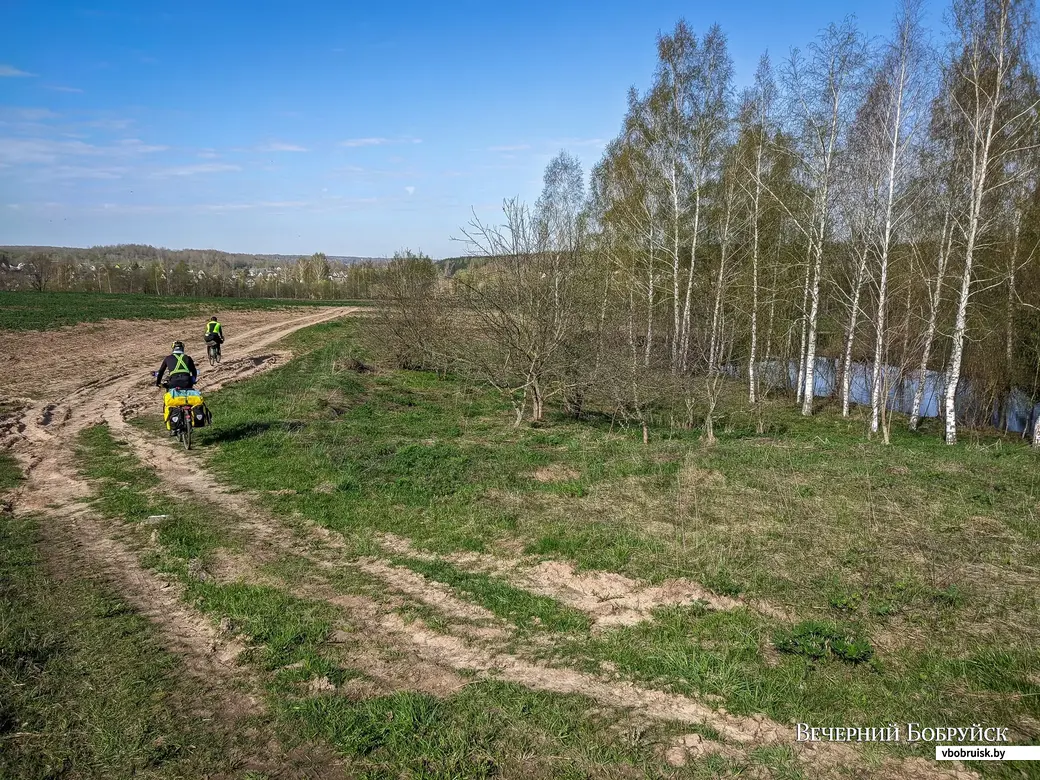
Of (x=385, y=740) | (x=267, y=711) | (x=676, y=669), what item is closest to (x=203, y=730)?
(x=267, y=711)

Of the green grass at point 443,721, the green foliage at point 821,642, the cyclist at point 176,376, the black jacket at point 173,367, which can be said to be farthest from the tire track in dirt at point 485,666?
the black jacket at point 173,367

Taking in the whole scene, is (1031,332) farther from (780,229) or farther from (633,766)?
(633,766)

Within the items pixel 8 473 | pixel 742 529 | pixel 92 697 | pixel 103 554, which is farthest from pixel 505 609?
pixel 8 473

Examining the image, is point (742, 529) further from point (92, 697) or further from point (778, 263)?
point (778, 263)

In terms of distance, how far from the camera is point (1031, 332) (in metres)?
20.3

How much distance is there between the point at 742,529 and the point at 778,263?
1679 centimetres

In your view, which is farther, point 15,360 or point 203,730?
point 15,360

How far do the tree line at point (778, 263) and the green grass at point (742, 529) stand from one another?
2.44 metres

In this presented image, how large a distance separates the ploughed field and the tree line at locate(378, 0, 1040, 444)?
14.0 feet

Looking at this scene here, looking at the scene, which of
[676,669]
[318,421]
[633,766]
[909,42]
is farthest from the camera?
[909,42]

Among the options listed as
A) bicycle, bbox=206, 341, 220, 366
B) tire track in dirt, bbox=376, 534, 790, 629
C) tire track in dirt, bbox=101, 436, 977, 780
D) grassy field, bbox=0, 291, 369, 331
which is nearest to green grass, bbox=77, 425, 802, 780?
tire track in dirt, bbox=101, 436, 977, 780

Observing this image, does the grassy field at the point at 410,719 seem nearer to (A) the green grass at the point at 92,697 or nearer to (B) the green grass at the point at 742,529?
(A) the green grass at the point at 92,697

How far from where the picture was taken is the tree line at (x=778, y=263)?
14435mm

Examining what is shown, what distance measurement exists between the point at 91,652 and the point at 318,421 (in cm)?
861
